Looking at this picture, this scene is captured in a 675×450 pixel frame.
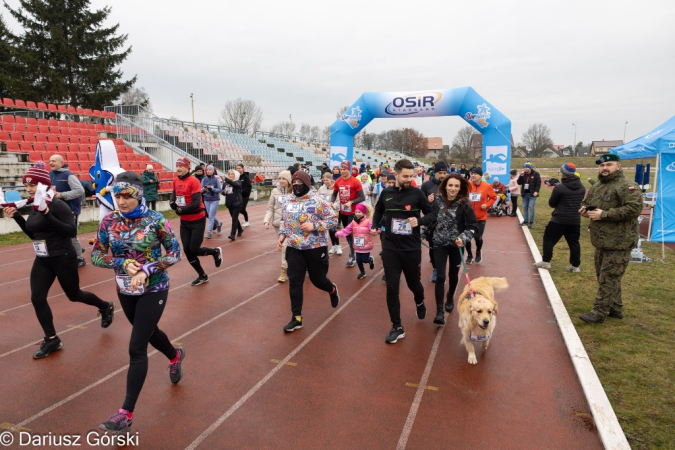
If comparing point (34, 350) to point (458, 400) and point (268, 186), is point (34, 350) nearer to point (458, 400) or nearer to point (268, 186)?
point (458, 400)

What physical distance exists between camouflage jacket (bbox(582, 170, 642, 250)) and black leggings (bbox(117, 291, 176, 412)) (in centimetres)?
506

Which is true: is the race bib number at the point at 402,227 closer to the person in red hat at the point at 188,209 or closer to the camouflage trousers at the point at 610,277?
the camouflage trousers at the point at 610,277

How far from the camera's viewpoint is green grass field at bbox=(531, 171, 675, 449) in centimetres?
326

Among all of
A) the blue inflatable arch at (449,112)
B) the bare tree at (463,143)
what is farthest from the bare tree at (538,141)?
the blue inflatable arch at (449,112)

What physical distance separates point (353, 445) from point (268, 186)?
23.1m

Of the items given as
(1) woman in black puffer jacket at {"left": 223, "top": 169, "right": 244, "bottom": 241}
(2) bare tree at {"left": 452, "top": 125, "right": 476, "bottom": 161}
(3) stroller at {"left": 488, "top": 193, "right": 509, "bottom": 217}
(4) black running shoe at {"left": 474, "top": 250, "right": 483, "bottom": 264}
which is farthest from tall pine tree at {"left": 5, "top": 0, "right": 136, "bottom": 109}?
(2) bare tree at {"left": 452, "top": 125, "right": 476, "bottom": 161}

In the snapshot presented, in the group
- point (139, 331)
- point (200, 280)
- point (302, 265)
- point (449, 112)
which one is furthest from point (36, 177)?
point (449, 112)

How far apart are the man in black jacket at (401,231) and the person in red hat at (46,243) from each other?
346 centimetres

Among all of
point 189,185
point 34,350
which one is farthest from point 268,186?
point 34,350

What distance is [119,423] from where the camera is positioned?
9.98 feet

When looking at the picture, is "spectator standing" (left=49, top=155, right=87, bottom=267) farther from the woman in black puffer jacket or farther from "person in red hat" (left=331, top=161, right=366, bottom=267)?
"person in red hat" (left=331, top=161, right=366, bottom=267)

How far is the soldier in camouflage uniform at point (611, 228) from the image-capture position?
488cm

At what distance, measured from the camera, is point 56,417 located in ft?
11.1

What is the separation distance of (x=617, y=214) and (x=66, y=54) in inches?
1508
